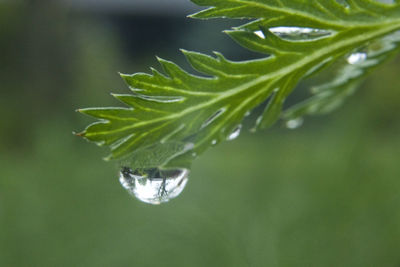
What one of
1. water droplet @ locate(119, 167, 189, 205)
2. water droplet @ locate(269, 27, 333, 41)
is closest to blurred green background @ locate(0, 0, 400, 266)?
water droplet @ locate(119, 167, 189, 205)

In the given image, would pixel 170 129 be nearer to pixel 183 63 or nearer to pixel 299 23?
pixel 299 23

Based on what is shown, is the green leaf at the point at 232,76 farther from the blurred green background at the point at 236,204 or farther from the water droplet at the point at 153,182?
the blurred green background at the point at 236,204

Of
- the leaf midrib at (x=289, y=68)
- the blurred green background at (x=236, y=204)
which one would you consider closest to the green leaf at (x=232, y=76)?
the leaf midrib at (x=289, y=68)

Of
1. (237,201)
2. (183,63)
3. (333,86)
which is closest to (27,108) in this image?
(183,63)

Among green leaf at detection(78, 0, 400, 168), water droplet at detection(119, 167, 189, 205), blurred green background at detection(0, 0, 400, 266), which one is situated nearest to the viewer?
green leaf at detection(78, 0, 400, 168)

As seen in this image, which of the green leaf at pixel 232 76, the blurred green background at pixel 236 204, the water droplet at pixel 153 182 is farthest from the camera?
the blurred green background at pixel 236 204

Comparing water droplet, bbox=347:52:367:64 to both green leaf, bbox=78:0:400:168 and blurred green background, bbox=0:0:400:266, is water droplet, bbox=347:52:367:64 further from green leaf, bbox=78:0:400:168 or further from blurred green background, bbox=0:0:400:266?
blurred green background, bbox=0:0:400:266

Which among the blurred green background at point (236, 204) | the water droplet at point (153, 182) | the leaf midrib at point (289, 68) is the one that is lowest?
the leaf midrib at point (289, 68)

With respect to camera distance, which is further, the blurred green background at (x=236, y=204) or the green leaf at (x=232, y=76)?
the blurred green background at (x=236, y=204)
